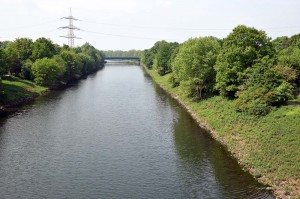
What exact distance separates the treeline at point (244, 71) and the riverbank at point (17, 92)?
47477 mm

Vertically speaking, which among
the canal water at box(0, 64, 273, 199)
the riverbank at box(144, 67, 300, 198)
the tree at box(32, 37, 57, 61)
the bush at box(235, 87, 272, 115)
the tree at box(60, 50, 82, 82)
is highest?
the tree at box(32, 37, 57, 61)

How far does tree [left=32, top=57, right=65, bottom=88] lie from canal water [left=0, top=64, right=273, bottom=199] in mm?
38724

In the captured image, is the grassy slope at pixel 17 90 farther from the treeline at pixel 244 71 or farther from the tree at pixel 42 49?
the treeline at pixel 244 71

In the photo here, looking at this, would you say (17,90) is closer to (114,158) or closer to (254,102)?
(114,158)

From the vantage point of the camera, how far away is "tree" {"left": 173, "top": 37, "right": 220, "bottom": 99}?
86312 mm

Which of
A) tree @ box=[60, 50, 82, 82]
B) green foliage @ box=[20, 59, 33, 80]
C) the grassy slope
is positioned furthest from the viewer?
tree @ box=[60, 50, 82, 82]

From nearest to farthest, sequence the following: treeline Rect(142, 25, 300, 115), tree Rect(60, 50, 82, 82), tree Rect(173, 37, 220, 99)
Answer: treeline Rect(142, 25, 300, 115) → tree Rect(173, 37, 220, 99) → tree Rect(60, 50, 82, 82)

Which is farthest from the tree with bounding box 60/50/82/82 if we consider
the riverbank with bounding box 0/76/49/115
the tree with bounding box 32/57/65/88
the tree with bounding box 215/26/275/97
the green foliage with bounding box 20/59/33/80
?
the tree with bounding box 215/26/275/97

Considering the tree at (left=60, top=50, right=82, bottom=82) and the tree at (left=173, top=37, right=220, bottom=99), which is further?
the tree at (left=60, top=50, right=82, bottom=82)

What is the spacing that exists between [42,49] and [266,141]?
369ft

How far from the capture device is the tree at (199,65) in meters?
86.3

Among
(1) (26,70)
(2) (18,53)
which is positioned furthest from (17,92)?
(2) (18,53)

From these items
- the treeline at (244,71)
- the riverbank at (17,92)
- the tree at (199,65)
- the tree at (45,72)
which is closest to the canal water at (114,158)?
the riverbank at (17,92)

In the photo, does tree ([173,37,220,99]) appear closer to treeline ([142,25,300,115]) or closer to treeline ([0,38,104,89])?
treeline ([142,25,300,115])
